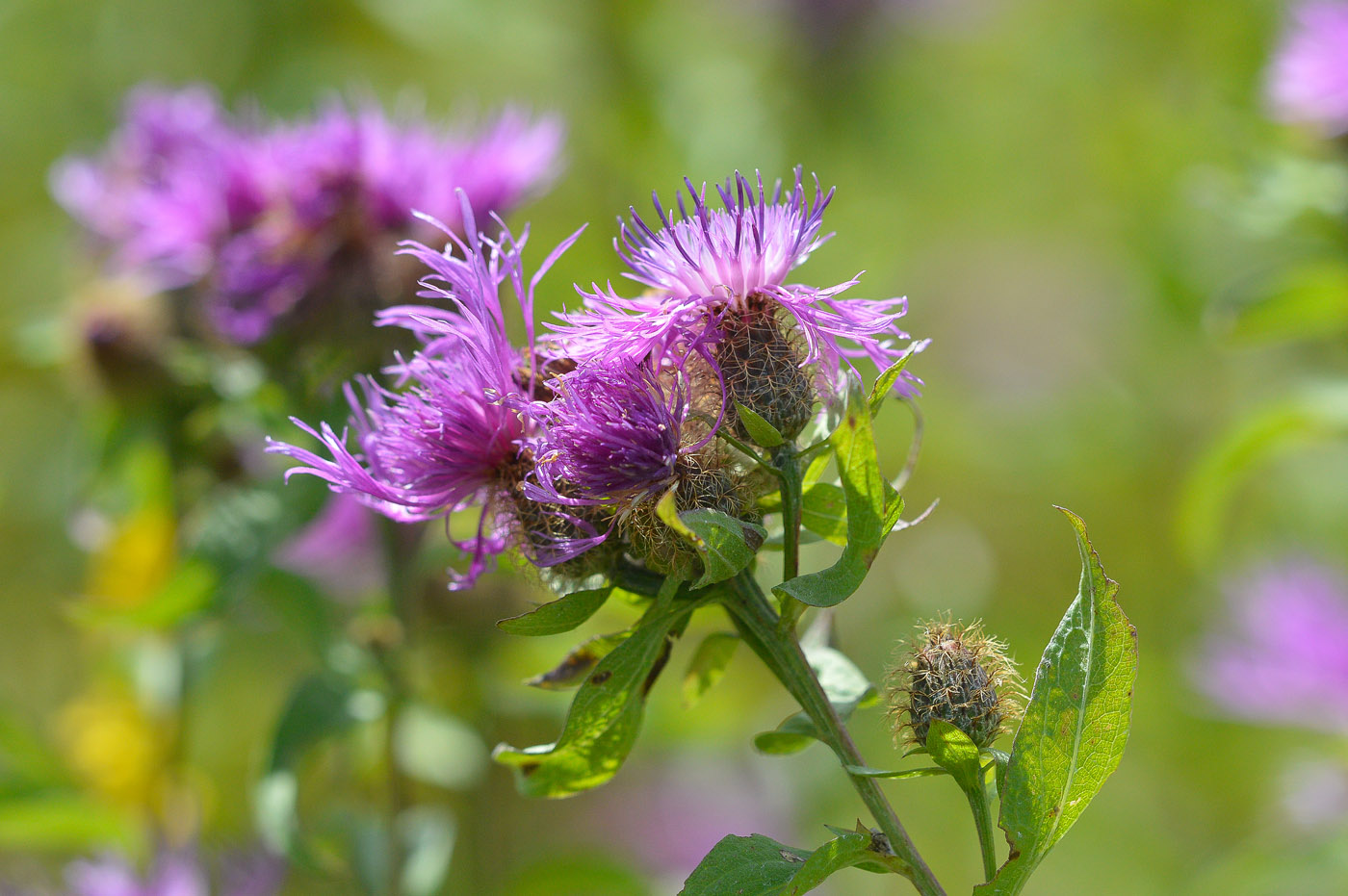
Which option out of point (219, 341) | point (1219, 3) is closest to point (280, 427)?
Answer: point (219, 341)

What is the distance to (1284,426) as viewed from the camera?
153cm

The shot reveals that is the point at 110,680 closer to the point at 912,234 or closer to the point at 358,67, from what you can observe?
the point at 358,67

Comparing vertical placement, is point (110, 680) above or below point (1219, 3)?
Result: below

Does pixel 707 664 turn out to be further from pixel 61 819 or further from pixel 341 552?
pixel 341 552

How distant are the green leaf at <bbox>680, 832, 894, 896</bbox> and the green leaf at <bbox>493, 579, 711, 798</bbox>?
0.13 meters

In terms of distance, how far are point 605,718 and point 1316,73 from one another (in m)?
1.47

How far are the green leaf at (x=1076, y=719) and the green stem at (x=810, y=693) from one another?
0.07 m

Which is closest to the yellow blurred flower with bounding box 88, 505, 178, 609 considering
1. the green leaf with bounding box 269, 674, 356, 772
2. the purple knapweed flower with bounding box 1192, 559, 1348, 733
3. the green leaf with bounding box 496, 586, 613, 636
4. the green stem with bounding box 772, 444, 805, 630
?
the green leaf with bounding box 269, 674, 356, 772

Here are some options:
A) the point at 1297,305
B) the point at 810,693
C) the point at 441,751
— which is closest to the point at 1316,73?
the point at 1297,305

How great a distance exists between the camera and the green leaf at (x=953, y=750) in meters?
0.78

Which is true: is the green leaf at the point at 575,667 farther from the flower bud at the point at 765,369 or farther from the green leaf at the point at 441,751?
the green leaf at the point at 441,751

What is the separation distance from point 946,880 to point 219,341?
1.95 meters

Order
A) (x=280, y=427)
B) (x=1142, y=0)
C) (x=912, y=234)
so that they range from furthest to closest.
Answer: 1. (x=912, y=234)
2. (x=1142, y=0)
3. (x=280, y=427)

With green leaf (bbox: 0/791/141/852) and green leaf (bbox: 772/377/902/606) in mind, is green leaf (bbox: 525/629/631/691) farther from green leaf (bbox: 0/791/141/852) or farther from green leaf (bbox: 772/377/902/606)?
green leaf (bbox: 0/791/141/852)
